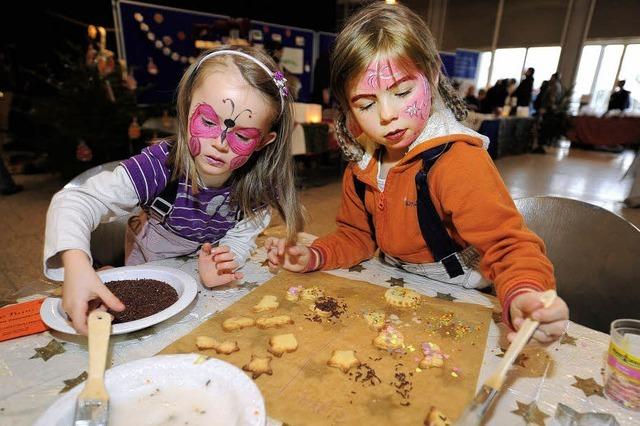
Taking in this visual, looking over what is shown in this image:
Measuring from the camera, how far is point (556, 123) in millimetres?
8891

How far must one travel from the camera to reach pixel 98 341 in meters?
0.67

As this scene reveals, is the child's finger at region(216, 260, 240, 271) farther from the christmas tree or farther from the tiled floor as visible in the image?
the christmas tree

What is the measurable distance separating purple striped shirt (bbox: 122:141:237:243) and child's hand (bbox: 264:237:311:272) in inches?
11.4

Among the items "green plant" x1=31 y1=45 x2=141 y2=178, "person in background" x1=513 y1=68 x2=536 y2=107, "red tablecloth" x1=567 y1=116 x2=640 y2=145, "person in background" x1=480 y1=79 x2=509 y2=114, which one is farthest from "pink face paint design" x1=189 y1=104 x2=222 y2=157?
"red tablecloth" x1=567 y1=116 x2=640 y2=145

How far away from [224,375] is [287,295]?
34 centimetres

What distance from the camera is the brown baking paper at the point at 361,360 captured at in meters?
0.64

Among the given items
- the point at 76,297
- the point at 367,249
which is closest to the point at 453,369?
the point at 367,249

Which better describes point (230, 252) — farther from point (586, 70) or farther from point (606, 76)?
point (606, 76)

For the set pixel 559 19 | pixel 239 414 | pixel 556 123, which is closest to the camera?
pixel 239 414

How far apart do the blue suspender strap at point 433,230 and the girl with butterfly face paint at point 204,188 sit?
0.42 metres

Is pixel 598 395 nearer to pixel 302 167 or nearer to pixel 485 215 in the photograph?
pixel 485 215

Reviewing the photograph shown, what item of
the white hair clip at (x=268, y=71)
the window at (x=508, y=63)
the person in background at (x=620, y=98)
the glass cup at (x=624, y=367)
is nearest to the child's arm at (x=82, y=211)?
the white hair clip at (x=268, y=71)

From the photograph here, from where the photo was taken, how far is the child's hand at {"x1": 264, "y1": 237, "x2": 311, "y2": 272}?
1.07 metres

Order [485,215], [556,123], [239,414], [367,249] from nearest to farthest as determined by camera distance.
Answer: [239,414], [485,215], [367,249], [556,123]
